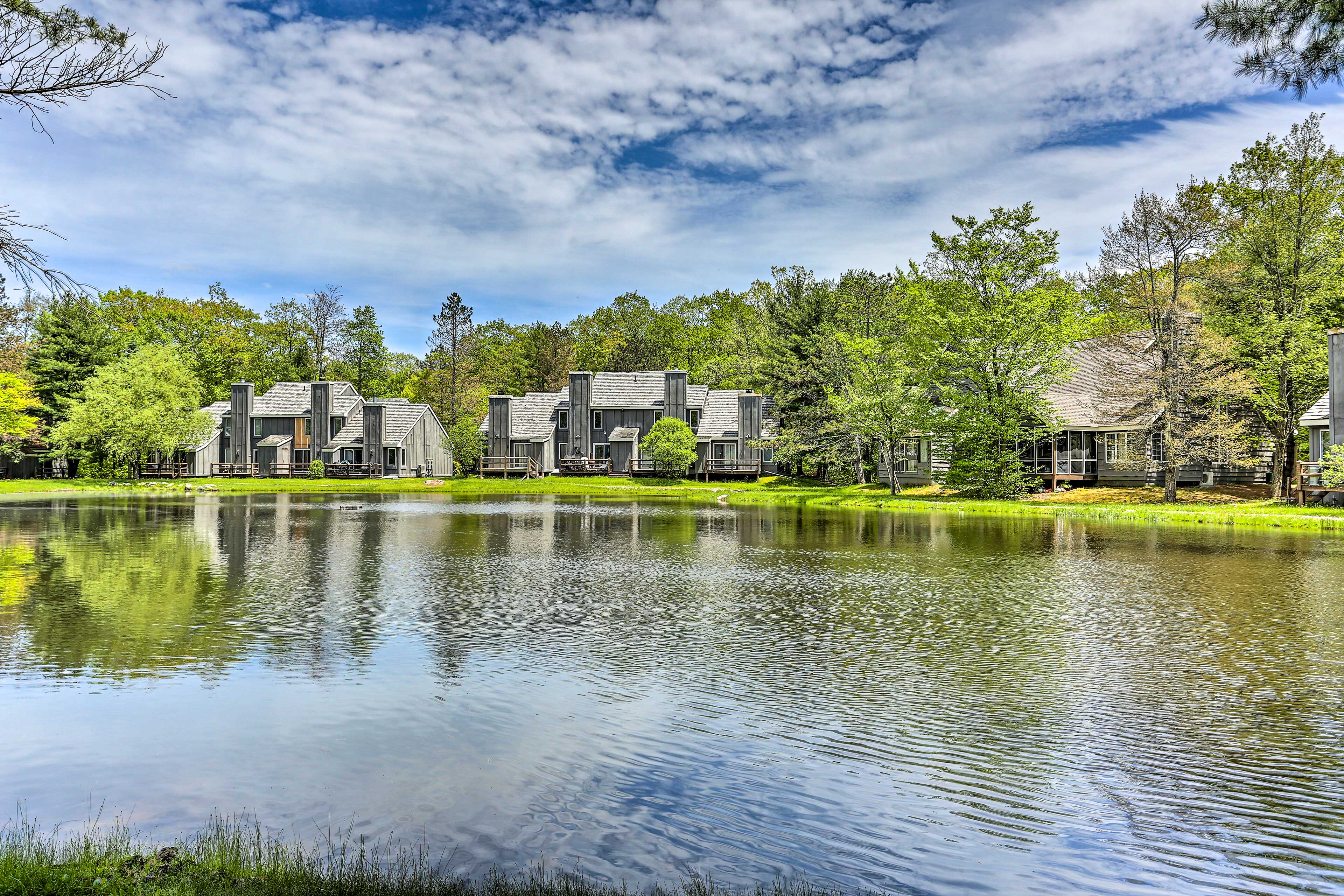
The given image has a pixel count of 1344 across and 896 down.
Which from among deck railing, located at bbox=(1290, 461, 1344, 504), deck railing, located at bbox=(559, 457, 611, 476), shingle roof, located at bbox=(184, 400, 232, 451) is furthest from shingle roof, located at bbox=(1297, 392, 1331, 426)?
shingle roof, located at bbox=(184, 400, 232, 451)

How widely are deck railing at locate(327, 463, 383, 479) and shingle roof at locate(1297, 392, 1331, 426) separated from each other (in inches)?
2429

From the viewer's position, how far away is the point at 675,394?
67250 millimetres

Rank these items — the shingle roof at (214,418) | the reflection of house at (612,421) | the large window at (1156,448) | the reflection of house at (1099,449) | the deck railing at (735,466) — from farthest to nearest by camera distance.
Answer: the shingle roof at (214,418) < the reflection of house at (612,421) < the deck railing at (735,466) < the reflection of house at (1099,449) < the large window at (1156,448)

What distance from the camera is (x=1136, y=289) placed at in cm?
3972

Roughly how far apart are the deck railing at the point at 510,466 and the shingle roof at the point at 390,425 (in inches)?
292

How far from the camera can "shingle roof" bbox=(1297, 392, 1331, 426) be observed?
115 ft

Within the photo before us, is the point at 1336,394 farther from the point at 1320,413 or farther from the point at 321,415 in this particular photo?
the point at 321,415

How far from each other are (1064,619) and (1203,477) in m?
37.1

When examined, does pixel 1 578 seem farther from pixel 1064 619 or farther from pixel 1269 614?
pixel 1269 614

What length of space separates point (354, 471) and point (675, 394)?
28.1m

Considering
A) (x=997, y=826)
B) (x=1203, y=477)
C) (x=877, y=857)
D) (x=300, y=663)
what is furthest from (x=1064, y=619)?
(x=1203, y=477)

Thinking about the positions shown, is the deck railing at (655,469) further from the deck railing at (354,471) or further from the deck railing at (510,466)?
the deck railing at (354,471)

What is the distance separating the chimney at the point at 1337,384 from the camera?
1316 inches

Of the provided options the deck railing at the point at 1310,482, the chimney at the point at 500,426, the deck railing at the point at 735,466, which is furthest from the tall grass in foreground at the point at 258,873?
the chimney at the point at 500,426
